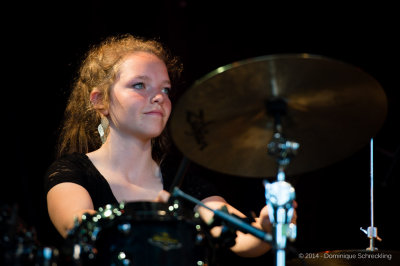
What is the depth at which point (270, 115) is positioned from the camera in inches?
59.0

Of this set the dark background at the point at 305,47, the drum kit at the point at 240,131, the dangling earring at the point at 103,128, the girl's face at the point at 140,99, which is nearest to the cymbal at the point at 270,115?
the drum kit at the point at 240,131

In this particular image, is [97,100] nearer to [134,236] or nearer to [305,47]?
[134,236]

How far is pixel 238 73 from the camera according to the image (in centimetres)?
136

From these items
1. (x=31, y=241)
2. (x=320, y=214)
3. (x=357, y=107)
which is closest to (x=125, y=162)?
(x=31, y=241)

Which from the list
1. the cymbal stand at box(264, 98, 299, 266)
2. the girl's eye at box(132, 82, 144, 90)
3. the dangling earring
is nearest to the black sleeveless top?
the dangling earring

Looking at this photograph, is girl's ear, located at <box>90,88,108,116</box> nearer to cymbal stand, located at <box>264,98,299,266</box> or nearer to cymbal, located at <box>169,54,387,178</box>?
cymbal, located at <box>169,54,387,178</box>

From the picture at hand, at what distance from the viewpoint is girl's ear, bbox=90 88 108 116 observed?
2193mm

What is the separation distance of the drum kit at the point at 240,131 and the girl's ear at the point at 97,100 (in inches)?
29.6

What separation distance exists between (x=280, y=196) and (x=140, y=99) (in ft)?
2.52

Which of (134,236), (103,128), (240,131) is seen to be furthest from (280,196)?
(103,128)

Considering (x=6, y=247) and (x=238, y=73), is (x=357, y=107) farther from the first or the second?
(x=6, y=247)

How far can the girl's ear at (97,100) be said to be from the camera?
219 cm

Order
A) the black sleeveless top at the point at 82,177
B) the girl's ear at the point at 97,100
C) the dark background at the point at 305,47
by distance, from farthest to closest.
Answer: the dark background at the point at 305,47
the girl's ear at the point at 97,100
the black sleeveless top at the point at 82,177

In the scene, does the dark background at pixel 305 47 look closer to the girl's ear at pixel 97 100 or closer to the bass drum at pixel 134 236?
the girl's ear at pixel 97 100
